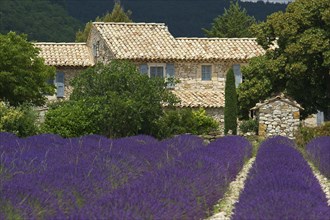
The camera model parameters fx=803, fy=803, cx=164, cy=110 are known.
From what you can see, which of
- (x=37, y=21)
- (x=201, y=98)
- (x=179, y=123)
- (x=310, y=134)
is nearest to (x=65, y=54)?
(x=201, y=98)

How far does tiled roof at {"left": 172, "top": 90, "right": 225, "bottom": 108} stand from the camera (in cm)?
3052

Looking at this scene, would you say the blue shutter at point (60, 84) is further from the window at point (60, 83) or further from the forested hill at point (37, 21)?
the forested hill at point (37, 21)

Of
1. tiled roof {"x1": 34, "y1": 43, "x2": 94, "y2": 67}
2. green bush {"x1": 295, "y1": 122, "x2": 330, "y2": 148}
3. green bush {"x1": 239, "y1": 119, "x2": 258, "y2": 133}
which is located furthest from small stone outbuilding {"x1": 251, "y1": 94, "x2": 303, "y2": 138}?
tiled roof {"x1": 34, "y1": 43, "x2": 94, "y2": 67}

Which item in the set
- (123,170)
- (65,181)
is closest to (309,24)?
(123,170)

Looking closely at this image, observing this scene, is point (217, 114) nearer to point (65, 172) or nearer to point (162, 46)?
point (162, 46)

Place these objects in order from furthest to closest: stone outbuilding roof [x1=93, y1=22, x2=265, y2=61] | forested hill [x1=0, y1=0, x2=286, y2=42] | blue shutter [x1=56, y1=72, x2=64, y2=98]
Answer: forested hill [x1=0, y1=0, x2=286, y2=42] → blue shutter [x1=56, y1=72, x2=64, y2=98] → stone outbuilding roof [x1=93, y1=22, x2=265, y2=61]

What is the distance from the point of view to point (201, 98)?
31688 millimetres

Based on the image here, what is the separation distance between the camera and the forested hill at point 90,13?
56.2m

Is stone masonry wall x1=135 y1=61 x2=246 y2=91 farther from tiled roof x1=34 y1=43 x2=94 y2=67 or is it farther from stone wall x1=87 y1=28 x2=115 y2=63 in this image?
tiled roof x1=34 y1=43 x2=94 y2=67

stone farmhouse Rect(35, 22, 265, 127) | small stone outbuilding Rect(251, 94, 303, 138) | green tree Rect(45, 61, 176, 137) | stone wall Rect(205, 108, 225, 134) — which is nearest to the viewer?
green tree Rect(45, 61, 176, 137)

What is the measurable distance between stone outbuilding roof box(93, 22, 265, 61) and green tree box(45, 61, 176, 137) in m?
6.35

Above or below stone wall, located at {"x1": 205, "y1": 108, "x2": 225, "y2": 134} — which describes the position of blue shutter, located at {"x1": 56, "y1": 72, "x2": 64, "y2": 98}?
above

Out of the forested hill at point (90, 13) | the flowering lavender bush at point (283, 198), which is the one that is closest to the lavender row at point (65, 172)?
the flowering lavender bush at point (283, 198)

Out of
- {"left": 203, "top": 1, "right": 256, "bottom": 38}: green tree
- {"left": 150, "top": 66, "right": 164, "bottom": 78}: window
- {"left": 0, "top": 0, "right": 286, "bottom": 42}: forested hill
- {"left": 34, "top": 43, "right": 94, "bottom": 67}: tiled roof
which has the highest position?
{"left": 0, "top": 0, "right": 286, "bottom": 42}: forested hill
